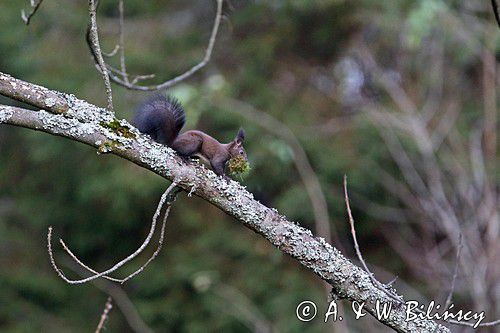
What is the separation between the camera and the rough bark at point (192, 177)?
7.40ft

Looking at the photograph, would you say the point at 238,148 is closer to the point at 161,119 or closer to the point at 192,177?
the point at 161,119

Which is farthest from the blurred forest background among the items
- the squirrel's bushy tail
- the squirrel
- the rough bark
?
the rough bark

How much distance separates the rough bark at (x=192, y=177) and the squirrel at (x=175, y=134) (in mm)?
390

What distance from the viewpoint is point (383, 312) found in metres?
2.36

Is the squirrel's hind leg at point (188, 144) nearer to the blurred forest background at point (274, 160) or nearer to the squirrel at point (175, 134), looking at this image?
the squirrel at point (175, 134)

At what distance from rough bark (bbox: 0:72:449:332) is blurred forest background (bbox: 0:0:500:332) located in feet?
12.6

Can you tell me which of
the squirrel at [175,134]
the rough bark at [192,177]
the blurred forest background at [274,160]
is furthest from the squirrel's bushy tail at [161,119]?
the blurred forest background at [274,160]

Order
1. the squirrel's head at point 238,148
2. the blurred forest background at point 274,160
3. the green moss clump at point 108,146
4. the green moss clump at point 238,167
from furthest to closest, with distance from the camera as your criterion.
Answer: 1. the blurred forest background at point 274,160
2. the squirrel's head at point 238,148
3. the green moss clump at point 238,167
4. the green moss clump at point 108,146

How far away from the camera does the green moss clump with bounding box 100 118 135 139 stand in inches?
90.1

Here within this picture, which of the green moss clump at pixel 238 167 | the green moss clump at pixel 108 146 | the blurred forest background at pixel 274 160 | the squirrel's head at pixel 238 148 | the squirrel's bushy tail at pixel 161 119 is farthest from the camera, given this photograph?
the blurred forest background at pixel 274 160

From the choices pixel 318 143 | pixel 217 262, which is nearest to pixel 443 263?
pixel 318 143

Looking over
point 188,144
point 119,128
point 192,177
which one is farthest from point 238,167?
point 119,128

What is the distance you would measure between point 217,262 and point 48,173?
7.12 feet

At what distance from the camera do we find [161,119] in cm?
283
